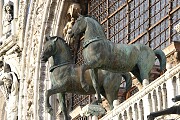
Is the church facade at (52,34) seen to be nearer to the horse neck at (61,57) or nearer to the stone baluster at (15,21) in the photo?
the stone baluster at (15,21)

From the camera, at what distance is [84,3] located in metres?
26.8

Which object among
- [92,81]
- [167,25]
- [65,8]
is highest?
[65,8]

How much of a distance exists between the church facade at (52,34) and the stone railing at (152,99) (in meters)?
3.37

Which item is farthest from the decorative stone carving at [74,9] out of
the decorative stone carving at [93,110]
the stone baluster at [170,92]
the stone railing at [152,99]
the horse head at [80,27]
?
the stone baluster at [170,92]

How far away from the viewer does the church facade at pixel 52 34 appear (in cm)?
2289

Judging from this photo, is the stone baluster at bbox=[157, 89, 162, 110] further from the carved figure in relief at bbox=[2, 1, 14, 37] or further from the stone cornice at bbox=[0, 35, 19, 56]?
the carved figure in relief at bbox=[2, 1, 14, 37]

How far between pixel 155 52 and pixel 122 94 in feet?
12.8

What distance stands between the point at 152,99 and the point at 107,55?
187 cm

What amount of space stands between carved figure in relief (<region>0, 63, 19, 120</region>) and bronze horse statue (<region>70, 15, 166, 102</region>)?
7642 millimetres

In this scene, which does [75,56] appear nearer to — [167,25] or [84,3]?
[84,3]

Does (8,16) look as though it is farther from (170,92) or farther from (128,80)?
(170,92)

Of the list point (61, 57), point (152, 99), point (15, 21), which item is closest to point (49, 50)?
point (61, 57)

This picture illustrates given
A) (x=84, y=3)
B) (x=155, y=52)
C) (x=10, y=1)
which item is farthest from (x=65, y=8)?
(x=155, y=52)

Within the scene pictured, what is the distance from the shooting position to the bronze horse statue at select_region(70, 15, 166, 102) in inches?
754
